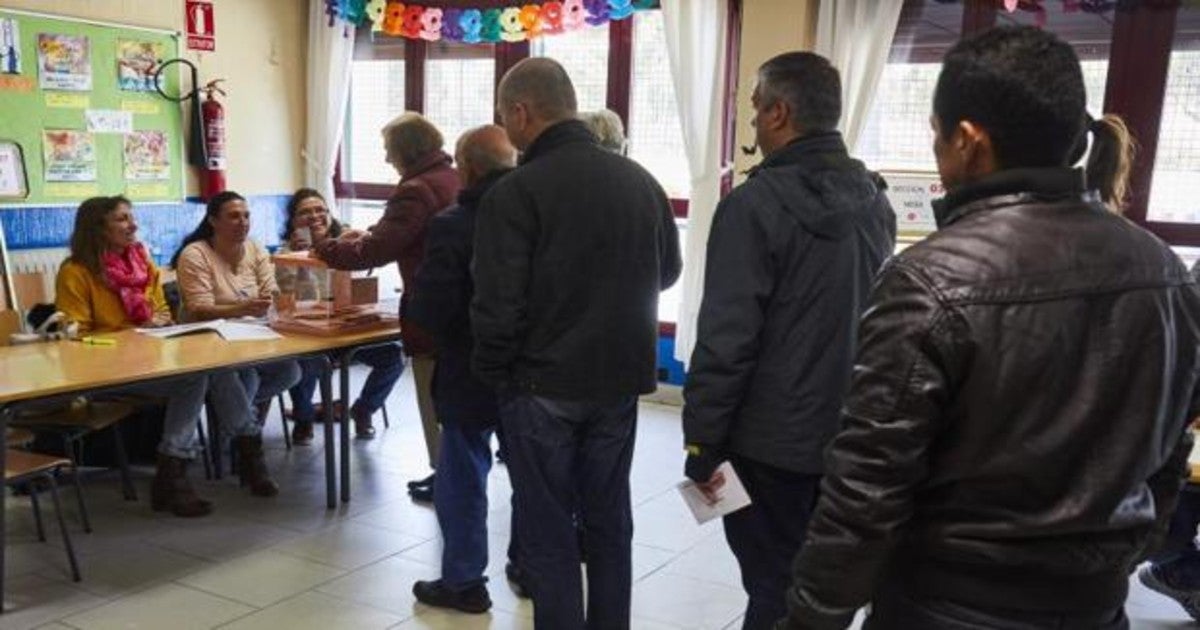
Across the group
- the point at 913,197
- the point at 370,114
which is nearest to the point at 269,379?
the point at 370,114

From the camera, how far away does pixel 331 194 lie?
6.49m

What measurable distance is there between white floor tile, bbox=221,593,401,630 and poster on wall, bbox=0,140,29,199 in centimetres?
314

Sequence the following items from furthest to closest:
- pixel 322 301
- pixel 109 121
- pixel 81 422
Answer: pixel 109 121 < pixel 322 301 < pixel 81 422

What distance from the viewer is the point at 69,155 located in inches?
200

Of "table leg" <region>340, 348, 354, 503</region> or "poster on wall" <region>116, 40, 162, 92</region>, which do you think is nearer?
"table leg" <region>340, 348, 354, 503</region>

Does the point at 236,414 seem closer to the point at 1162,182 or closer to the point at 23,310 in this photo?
the point at 23,310

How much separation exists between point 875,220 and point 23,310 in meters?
4.22

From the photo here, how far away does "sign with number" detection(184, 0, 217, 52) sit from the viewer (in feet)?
18.4

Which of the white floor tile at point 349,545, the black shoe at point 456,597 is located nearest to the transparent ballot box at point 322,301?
the white floor tile at point 349,545

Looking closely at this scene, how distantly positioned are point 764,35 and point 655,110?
0.82m

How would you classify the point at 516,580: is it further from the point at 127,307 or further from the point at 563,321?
the point at 127,307

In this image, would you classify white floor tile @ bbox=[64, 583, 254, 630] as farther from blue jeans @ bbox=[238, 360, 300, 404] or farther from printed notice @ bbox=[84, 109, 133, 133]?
printed notice @ bbox=[84, 109, 133, 133]

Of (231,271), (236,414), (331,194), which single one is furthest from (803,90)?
(331,194)

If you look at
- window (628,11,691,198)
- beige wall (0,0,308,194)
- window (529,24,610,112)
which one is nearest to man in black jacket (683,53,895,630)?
window (628,11,691,198)
